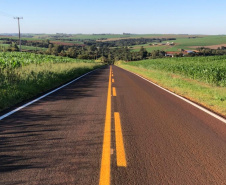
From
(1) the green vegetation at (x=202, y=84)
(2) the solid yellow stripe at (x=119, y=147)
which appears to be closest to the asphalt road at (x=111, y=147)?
(2) the solid yellow stripe at (x=119, y=147)

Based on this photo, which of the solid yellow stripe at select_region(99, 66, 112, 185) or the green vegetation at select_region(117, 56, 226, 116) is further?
the green vegetation at select_region(117, 56, 226, 116)

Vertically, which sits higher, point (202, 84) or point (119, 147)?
point (119, 147)

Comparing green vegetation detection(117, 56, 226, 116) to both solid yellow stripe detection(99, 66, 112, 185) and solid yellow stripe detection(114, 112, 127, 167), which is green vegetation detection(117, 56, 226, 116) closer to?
solid yellow stripe detection(114, 112, 127, 167)

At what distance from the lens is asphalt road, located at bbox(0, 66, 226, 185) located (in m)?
2.93

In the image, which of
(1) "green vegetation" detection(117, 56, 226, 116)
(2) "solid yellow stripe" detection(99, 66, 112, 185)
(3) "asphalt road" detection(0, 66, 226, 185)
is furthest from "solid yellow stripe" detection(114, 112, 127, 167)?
(1) "green vegetation" detection(117, 56, 226, 116)

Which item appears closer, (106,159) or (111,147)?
(106,159)

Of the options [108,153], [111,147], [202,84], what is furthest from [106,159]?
[202,84]

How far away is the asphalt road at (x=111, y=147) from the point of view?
2.93 metres

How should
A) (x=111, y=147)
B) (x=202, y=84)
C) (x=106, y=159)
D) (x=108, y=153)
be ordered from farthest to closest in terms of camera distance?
(x=202, y=84) → (x=111, y=147) → (x=108, y=153) → (x=106, y=159)

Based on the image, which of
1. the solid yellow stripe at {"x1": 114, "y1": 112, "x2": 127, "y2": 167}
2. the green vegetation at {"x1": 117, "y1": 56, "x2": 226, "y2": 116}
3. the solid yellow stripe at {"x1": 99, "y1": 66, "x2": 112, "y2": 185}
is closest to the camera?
the solid yellow stripe at {"x1": 99, "y1": 66, "x2": 112, "y2": 185}

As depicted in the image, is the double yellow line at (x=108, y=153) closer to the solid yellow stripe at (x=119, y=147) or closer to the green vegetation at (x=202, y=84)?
the solid yellow stripe at (x=119, y=147)

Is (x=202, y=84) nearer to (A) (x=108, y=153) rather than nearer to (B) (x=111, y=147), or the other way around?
(B) (x=111, y=147)

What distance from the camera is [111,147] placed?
153 inches

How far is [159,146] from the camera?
399 cm
